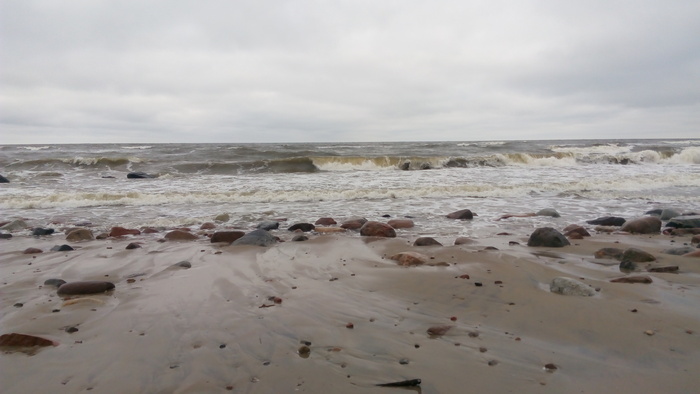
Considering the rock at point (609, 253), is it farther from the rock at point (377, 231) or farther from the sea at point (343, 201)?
the rock at point (377, 231)

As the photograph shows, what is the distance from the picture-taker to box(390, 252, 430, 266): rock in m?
5.09

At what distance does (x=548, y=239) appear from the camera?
6039 mm

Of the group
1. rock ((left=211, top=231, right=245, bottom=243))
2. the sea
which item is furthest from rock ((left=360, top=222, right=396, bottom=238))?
rock ((left=211, top=231, right=245, bottom=243))

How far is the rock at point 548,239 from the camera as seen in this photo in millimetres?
6000

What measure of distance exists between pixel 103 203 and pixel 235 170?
11353 millimetres

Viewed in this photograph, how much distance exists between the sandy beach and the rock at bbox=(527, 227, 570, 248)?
0.43m

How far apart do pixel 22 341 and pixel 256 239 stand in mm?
3628

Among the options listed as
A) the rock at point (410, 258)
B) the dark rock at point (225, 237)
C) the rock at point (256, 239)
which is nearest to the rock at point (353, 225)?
the rock at point (256, 239)

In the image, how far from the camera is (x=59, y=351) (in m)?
2.89

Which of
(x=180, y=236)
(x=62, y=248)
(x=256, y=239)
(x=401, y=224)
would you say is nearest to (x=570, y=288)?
(x=401, y=224)

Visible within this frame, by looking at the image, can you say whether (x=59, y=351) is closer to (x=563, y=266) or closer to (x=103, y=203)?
(x=563, y=266)

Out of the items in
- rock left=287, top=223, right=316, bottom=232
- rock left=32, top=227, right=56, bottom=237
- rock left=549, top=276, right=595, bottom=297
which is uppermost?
rock left=549, top=276, right=595, bottom=297

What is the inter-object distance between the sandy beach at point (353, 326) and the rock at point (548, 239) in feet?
1.41

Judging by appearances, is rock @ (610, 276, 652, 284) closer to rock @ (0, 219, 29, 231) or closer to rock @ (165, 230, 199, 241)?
rock @ (165, 230, 199, 241)
